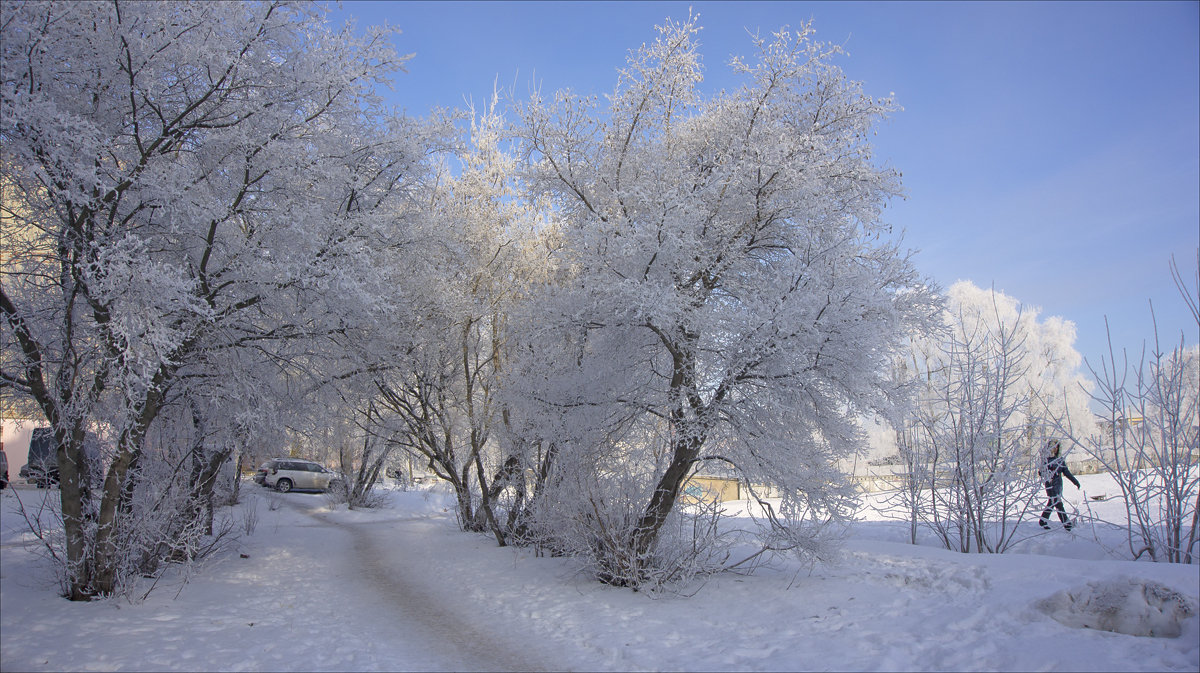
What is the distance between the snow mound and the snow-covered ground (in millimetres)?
24

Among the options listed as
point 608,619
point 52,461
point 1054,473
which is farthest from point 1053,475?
point 52,461

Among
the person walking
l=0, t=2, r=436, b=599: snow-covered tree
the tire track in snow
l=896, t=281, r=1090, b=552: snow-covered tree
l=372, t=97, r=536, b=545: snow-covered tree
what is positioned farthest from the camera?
l=372, t=97, r=536, b=545: snow-covered tree

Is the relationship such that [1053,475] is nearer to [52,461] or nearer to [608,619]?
[608,619]

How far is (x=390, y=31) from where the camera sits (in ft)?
25.0

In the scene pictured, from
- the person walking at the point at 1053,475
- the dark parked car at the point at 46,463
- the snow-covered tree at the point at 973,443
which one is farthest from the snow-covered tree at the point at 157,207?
the person walking at the point at 1053,475

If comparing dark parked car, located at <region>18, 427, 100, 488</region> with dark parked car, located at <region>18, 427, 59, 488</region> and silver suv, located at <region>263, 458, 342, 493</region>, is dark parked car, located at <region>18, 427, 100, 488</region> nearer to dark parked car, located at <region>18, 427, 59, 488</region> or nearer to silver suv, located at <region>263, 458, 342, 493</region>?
dark parked car, located at <region>18, 427, 59, 488</region>

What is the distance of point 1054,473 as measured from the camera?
7.98m

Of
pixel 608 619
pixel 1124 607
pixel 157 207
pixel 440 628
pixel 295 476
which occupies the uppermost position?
pixel 157 207

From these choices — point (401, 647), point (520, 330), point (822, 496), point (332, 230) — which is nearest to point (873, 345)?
point (822, 496)

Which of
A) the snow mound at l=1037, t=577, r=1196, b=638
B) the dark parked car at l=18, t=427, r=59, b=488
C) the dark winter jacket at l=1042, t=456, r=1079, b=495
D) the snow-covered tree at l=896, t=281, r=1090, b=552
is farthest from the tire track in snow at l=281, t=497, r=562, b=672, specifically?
the dark winter jacket at l=1042, t=456, r=1079, b=495

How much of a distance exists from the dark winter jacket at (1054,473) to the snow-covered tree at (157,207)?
8.33 metres

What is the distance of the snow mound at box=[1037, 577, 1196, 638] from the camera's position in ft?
14.3

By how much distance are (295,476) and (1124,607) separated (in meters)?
27.0

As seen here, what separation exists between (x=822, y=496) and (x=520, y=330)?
13.8 feet
